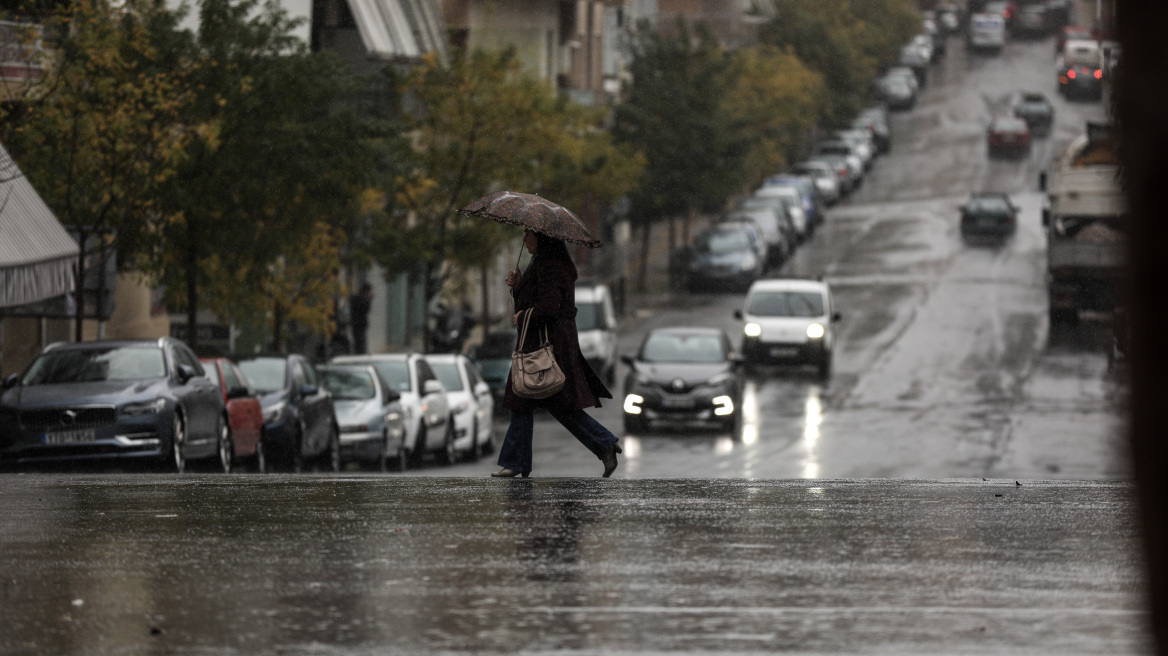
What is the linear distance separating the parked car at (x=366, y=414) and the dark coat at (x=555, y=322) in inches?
450

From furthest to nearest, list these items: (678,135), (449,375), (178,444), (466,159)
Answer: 1. (678,135)
2. (466,159)
3. (449,375)
4. (178,444)

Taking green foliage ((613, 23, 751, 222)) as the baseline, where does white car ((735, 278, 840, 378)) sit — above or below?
below

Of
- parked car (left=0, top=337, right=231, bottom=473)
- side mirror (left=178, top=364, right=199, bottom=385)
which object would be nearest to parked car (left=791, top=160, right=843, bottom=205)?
parked car (left=0, top=337, right=231, bottom=473)

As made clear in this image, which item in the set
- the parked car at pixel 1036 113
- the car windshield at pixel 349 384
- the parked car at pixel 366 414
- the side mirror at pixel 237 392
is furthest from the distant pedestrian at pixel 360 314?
the parked car at pixel 1036 113

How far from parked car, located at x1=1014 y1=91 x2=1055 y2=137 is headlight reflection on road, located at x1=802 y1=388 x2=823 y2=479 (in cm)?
5467

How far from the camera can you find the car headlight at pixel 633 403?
92.8ft

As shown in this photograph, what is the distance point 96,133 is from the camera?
20891 mm

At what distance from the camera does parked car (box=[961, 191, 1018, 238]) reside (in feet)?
199

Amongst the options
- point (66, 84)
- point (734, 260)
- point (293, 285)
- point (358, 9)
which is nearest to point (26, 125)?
point (66, 84)

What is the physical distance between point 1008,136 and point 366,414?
2482 inches

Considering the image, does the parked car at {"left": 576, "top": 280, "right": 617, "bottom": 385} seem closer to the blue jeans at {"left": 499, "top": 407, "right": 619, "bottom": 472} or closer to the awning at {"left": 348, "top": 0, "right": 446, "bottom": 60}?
the awning at {"left": 348, "top": 0, "right": 446, "bottom": 60}

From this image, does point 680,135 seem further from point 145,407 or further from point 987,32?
point 987,32

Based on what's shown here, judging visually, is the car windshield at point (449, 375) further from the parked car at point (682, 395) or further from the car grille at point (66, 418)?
the car grille at point (66, 418)

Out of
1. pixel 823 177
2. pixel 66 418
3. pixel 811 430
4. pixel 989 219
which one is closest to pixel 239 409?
pixel 66 418
